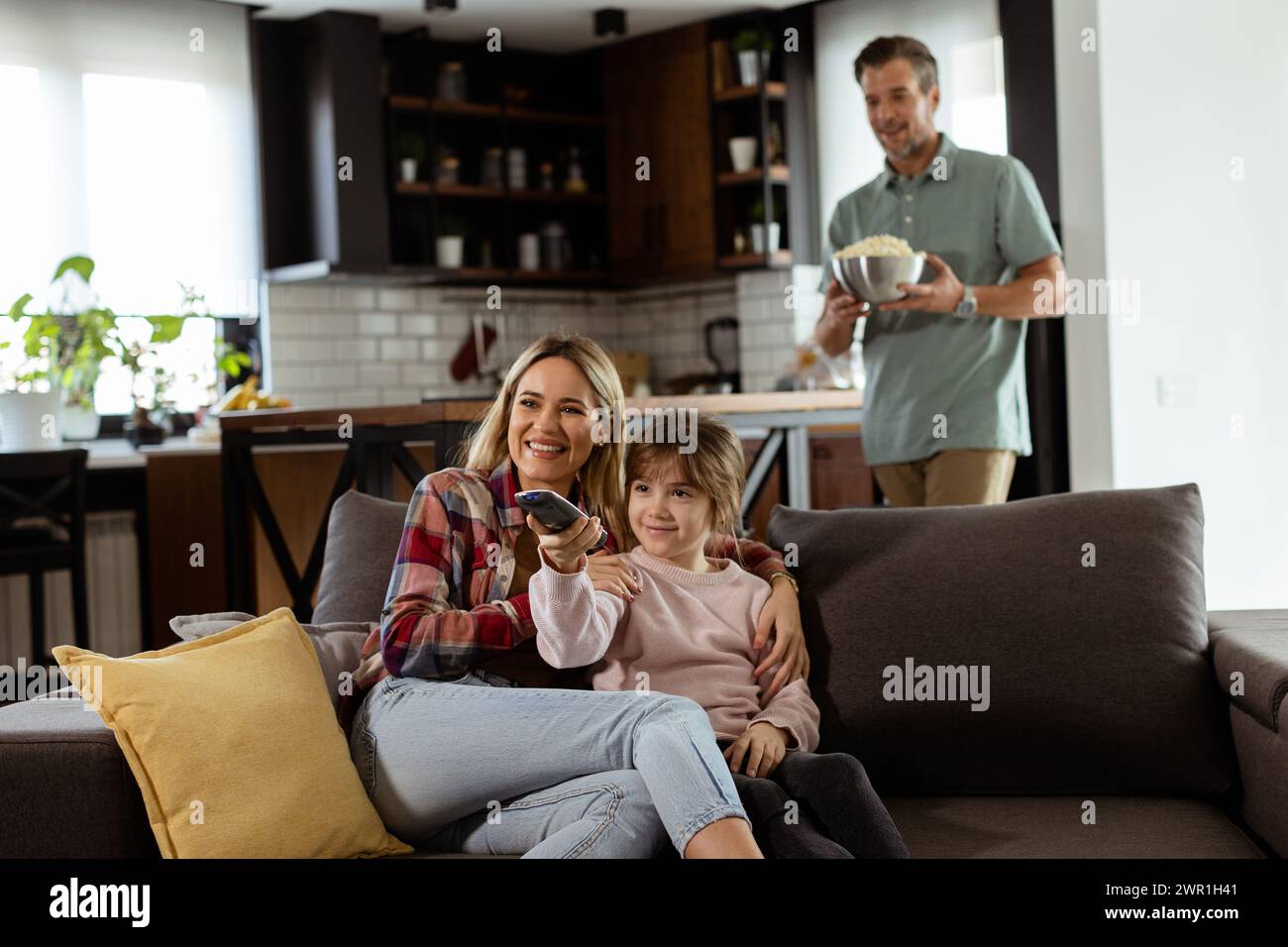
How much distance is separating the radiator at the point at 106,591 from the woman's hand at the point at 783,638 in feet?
11.4

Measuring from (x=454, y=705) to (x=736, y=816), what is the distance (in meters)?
0.43

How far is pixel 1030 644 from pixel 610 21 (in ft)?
14.4

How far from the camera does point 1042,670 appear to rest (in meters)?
2.20

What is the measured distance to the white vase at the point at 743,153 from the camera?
20.1 feet

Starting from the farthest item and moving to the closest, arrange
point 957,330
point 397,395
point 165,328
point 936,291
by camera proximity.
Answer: point 397,395, point 165,328, point 957,330, point 936,291

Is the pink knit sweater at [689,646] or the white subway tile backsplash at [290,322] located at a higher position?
the white subway tile backsplash at [290,322]

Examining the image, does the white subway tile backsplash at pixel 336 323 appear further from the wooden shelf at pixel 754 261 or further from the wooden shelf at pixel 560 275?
the wooden shelf at pixel 754 261

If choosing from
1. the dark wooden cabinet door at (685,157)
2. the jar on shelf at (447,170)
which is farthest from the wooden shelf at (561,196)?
the dark wooden cabinet door at (685,157)

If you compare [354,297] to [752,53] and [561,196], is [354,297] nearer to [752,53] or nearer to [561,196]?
[561,196]

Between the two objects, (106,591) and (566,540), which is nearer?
(566,540)

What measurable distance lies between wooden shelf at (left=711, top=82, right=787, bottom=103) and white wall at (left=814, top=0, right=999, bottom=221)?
19 centimetres

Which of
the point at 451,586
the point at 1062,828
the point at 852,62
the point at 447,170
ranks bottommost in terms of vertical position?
the point at 1062,828

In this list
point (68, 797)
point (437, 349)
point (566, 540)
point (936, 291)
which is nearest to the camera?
point (68, 797)

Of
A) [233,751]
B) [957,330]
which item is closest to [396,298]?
[957,330]
